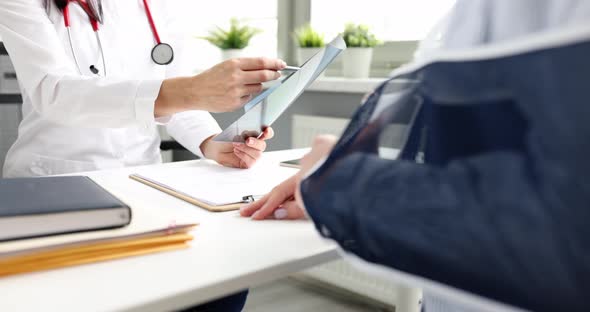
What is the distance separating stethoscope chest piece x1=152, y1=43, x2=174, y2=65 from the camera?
1356mm

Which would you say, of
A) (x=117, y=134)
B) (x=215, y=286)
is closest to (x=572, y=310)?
(x=215, y=286)

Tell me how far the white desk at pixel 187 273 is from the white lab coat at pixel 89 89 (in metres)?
0.40

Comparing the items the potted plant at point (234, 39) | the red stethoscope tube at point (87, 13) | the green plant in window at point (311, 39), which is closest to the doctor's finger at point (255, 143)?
the red stethoscope tube at point (87, 13)

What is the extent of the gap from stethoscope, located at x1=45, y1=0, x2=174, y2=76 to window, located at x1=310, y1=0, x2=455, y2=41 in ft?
2.56

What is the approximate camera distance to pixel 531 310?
0.35 m

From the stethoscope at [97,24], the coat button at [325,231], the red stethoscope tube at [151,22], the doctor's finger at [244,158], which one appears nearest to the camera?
the coat button at [325,231]

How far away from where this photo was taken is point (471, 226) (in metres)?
0.35

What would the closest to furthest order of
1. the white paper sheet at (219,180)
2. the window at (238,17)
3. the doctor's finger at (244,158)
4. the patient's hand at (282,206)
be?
the patient's hand at (282,206), the white paper sheet at (219,180), the doctor's finger at (244,158), the window at (238,17)

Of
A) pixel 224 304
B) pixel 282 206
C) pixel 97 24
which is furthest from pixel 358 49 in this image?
pixel 282 206

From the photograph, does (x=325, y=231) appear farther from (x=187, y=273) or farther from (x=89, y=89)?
(x=89, y=89)

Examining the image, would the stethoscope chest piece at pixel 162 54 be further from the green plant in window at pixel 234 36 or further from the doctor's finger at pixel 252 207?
the green plant in window at pixel 234 36

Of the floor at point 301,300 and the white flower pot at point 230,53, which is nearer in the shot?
the floor at point 301,300

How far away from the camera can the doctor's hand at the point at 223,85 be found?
91cm

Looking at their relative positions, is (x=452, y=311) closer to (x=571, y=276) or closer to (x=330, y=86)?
(x=571, y=276)
